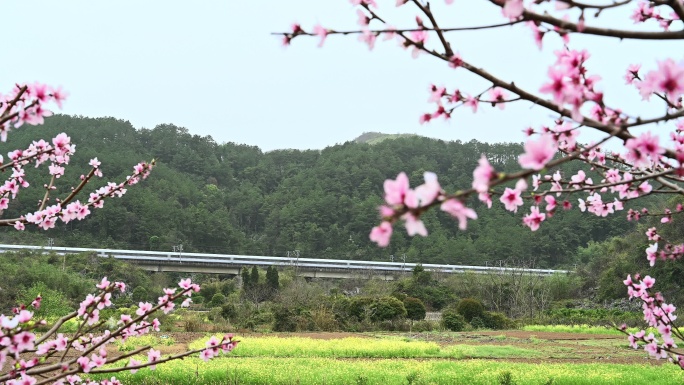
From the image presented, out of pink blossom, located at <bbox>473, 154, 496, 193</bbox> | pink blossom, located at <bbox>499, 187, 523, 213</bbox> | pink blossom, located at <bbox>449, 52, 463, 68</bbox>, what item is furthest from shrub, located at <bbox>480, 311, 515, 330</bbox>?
pink blossom, located at <bbox>473, 154, 496, 193</bbox>

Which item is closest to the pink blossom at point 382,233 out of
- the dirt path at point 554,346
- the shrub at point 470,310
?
the dirt path at point 554,346

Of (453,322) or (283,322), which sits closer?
(283,322)

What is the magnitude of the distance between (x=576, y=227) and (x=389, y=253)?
15.8 meters

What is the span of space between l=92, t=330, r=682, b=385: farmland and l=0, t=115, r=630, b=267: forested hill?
28.0 metres

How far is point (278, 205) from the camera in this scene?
5772cm

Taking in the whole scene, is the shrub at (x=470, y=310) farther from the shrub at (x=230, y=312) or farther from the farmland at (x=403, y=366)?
the shrub at (x=230, y=312)

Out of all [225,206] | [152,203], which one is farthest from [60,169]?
[225,206]

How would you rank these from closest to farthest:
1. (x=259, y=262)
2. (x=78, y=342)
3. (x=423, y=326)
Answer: (x=78, y=342) < (x=423, y=326) < (x=259, y=262)

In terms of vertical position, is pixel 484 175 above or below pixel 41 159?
below

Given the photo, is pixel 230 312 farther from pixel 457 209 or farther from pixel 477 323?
pixel 457 209

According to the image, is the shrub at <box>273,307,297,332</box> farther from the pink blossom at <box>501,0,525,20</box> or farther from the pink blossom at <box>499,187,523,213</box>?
the pink blossom at <box>501,0,525,20</box>

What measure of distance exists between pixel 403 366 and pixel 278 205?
48.6m

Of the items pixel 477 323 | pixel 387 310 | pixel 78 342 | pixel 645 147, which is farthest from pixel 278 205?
pixel 645 147

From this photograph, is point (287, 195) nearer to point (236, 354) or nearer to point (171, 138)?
point (171, 138)
